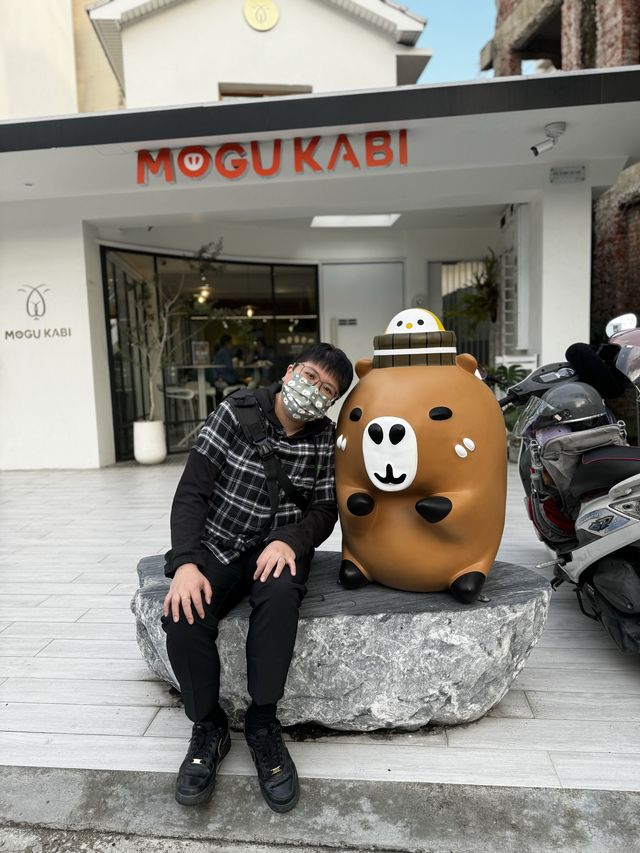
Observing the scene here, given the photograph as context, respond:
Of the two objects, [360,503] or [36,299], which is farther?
[36,299]

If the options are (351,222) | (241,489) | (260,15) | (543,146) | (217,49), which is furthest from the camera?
(351,222)

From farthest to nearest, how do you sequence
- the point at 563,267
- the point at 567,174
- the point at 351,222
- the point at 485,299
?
1. the point at 351,222
2. the point at 485,299
3. the point at 563,267
4. the point at 567,174

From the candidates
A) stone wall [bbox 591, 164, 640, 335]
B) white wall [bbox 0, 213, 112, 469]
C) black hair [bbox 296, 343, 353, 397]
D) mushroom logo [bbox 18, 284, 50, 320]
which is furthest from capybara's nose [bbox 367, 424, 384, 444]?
stone wall [bbox 591, 164, 640, 335]

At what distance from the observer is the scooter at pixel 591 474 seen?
241 cm

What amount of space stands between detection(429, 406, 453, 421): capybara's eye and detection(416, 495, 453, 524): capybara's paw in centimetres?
27

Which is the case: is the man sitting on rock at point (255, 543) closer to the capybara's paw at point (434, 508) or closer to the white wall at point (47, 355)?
the capybara's paw at point (434, 508)

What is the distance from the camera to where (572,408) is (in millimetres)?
2686

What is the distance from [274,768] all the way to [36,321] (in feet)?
22.1

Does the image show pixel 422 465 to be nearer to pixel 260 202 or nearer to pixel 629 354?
pixel 629 354

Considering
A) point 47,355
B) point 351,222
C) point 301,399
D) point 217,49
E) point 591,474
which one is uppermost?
point 217,49

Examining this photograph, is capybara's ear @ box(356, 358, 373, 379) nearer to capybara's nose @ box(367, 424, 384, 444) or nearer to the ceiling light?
capybara's nose @ box(367, 424, 384, 444)

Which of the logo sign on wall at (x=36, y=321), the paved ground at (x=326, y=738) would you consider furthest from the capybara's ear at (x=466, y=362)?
the logo sign on wall at (x=36, y=321)

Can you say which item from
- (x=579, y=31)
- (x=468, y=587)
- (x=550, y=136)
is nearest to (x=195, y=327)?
(x=550, y=136)

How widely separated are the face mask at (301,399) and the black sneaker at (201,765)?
1.04 m
